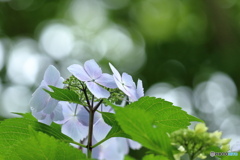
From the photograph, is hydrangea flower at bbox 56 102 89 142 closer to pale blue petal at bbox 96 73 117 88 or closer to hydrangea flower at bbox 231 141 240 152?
pale blue petal at bbox 96 73 117 88

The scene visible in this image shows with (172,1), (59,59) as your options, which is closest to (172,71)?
(172,1)

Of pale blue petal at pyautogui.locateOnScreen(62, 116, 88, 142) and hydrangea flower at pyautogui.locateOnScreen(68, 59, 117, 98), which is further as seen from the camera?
pale blue petal at pyautogui.locateOnScreen(62, 116, 88, 142)

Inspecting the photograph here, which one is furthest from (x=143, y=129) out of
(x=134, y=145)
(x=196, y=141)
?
(x=134, y=145)

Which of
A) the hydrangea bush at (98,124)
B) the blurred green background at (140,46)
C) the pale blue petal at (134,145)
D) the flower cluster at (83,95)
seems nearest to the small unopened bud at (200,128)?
the hydrangea bush at (98,124)

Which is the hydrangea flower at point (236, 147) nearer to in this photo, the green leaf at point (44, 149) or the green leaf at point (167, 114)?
the green leaf at point (167, 114)

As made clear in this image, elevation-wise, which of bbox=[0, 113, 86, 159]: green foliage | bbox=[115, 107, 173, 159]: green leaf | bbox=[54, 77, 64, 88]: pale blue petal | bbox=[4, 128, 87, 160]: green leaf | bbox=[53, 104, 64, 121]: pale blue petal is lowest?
bbox=[4, 128, 87, 160]: green leaf

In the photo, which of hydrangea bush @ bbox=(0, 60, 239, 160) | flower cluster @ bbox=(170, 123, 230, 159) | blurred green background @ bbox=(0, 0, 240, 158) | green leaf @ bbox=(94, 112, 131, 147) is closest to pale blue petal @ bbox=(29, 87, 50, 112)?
hydrangea bush @ bbox=(0, 60, 239, 160)

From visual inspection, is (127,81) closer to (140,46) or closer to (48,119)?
(48,119)
